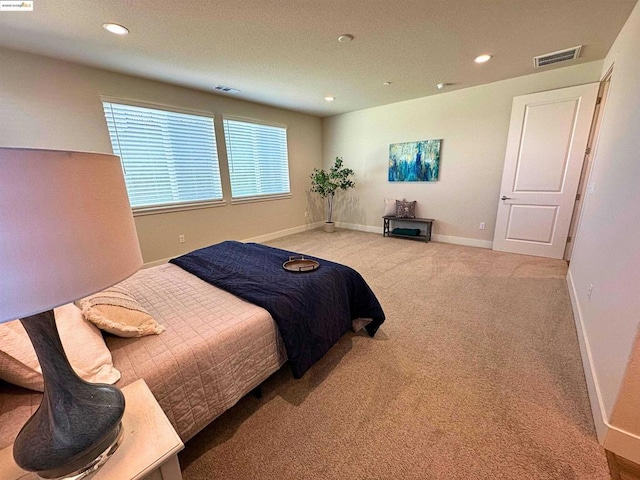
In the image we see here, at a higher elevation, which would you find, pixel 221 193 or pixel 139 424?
pixel 221 193

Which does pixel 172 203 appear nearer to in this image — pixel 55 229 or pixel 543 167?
pixel 55 229

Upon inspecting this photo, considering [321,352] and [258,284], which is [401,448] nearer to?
[321,352]

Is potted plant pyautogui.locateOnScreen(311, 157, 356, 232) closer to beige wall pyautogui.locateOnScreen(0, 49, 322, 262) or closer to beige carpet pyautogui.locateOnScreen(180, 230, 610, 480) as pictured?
beige wall pyautogui.locateOnScreen(0, 49, 322, 262)

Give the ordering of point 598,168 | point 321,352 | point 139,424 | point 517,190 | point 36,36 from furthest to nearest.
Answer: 1. point 517,190
2. point 598,168
3. point 36,36
4. point 321,352
5. point 139,424

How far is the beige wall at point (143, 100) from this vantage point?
8.70 ft

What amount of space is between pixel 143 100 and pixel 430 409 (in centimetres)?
447

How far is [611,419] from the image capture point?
1226 mm

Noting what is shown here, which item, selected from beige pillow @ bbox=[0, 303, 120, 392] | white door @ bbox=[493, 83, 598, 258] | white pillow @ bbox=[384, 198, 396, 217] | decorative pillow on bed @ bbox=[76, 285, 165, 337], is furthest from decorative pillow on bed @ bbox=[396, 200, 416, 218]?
beige pillow @ bbox=[0, 303, 120, 392]

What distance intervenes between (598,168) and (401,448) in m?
3.04

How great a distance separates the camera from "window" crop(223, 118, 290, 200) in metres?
4.51

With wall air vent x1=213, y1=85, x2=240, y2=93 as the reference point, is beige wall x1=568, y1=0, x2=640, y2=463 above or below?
below

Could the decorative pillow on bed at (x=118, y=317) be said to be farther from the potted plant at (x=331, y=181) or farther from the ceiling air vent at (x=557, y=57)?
the potted plant at (x=331, y=181)

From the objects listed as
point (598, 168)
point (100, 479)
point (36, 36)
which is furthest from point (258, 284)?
point (598, 168)

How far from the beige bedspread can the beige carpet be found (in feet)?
0.79
